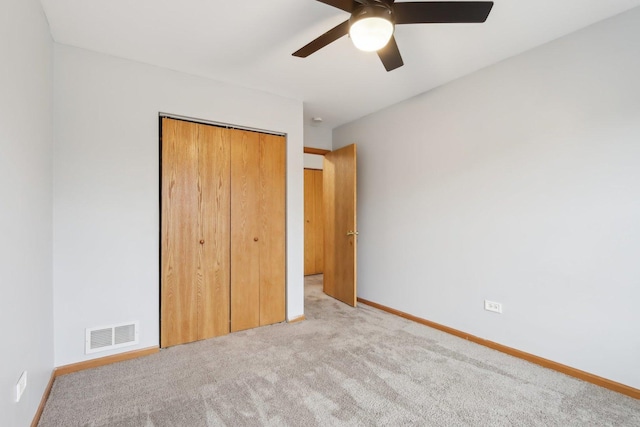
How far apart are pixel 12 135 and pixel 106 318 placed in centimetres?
164

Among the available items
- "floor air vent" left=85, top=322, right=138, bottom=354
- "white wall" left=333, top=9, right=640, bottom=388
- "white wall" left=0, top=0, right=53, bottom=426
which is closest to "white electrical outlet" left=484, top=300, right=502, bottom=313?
"white wall" left=333, top=9, right=640, bottom=388

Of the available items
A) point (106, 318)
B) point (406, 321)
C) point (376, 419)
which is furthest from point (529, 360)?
point (106, 318)

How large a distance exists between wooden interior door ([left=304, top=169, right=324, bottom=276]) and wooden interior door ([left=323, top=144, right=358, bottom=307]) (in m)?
1.54

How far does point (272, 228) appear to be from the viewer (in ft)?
11.0

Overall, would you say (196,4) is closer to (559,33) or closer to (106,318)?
(106,318)

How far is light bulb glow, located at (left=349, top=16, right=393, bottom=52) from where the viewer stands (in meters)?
1.59

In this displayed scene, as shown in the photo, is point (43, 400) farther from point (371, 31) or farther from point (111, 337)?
point (371, 31)

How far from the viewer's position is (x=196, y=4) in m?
1.93

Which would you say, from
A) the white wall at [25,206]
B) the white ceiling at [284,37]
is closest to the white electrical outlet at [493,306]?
the white ceiling at [284,37]

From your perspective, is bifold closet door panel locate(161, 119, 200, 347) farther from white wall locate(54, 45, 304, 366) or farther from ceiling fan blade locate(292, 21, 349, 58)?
ceiling fan blade locate(292, 21, 349, 58)

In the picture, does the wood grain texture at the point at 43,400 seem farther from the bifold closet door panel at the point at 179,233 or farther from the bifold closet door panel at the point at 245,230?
the bifold closet door panel at the point at 245,230

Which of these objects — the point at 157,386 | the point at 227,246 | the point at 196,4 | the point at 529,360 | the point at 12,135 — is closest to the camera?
the point at 12,135

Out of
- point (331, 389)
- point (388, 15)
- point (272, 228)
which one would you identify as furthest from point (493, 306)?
point (388, 15)

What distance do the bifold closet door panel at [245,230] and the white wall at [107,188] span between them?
56 cm
